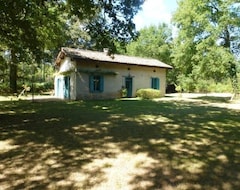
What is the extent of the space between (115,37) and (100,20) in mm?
1251

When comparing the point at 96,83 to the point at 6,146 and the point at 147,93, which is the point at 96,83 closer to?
the point at 147,93

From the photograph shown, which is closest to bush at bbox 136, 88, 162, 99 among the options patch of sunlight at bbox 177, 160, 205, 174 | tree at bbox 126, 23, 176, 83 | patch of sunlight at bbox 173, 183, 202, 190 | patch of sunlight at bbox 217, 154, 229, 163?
patch of sunlight at bbox 217, 154, 229, 163

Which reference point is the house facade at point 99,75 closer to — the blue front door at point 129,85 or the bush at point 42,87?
the blue front door at point 129,85

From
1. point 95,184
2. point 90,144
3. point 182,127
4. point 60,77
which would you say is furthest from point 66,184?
point 60,77

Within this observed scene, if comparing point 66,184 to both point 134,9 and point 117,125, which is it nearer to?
point 117,125

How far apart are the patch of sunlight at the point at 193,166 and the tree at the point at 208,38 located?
19.5m

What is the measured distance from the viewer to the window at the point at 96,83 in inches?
919

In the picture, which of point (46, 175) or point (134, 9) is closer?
point (46, 175)

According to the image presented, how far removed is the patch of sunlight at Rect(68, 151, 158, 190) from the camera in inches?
177

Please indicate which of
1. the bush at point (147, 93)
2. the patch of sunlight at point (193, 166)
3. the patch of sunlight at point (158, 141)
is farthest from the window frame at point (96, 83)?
the patch of sunlight at point (193, 166)

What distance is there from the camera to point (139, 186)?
4.41 meters

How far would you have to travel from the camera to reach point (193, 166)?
5309mm

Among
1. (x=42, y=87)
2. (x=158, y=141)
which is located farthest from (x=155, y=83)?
(x=158, y=141)

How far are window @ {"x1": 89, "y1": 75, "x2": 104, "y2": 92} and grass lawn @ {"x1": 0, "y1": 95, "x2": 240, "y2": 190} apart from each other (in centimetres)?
1382
